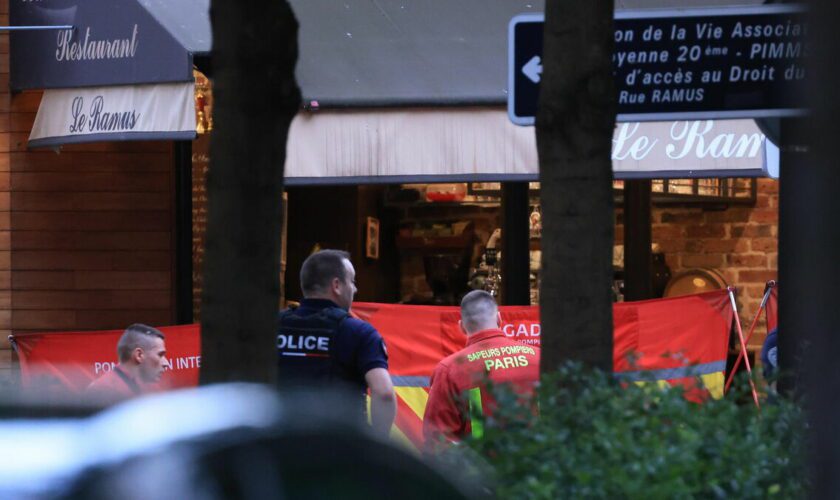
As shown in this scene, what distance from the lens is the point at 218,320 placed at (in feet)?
15.3

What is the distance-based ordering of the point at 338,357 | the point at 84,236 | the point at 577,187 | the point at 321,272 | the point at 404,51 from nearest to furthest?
the point at 577,187, the point at 338,357, the point at 321,272, the point at 404,51, the point at 84,236

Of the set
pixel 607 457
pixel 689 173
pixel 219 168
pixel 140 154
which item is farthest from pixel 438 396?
pixel 140 154

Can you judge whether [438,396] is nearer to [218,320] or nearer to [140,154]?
[218,320]

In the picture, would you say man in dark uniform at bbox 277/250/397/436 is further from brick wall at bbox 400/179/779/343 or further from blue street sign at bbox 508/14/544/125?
brick wall at bbox 400/179/779/343

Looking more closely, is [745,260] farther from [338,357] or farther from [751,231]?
[338,357]

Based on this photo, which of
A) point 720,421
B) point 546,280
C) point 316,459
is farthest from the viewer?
point 546,280

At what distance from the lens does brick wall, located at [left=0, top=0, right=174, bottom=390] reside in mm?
11875

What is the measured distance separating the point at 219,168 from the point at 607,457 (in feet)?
5.22

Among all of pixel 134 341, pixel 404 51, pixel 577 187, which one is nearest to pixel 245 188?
pixel 577 187

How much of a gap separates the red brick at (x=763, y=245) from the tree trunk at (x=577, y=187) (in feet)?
25.6

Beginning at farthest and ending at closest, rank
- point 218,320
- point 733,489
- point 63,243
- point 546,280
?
point 63,243, point 546,280, point 218,320, point 733,489

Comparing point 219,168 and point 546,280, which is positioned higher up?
point 219,168

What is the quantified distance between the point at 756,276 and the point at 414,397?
13.0 feet

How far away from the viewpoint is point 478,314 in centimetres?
738
